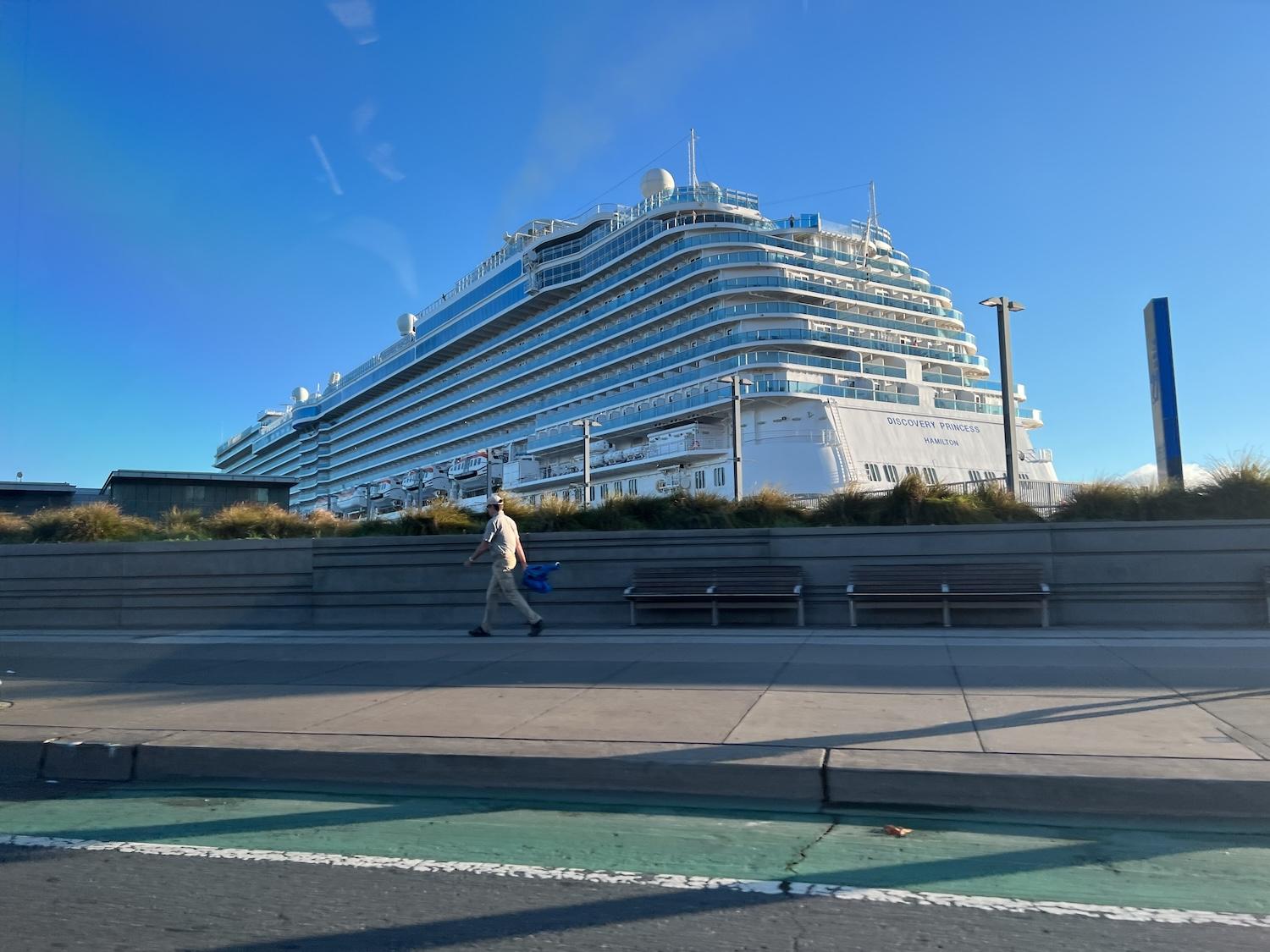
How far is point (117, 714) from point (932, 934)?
6235 mm

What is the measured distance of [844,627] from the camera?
1146 centimetres

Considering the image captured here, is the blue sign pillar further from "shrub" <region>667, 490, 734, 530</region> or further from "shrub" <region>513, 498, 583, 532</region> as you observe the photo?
"shrub" <region>513, 498, 583, 532</region>

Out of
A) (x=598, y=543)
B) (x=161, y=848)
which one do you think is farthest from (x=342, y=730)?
(x=598, y=543)

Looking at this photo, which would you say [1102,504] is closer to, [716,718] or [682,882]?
[716,718]

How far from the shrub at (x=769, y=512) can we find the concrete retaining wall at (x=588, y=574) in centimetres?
136

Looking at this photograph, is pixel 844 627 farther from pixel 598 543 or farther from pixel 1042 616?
pixel 598 543

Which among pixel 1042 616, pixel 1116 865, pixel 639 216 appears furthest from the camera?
pixel 639 216

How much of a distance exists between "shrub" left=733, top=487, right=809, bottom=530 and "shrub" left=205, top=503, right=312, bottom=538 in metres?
7.19

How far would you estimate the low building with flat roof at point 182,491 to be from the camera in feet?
75.9

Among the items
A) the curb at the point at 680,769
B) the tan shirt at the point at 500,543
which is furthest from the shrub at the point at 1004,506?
the curb at the point at 680,769

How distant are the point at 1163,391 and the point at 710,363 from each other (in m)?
30.6

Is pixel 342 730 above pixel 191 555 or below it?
below

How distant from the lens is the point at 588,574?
41.2 feet

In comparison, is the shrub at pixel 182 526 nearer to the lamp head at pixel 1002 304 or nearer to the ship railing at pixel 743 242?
the lamp head at pixel 1002 304
